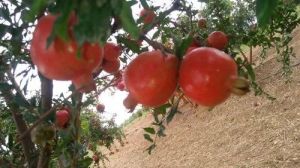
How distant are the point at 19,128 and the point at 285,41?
2352mm

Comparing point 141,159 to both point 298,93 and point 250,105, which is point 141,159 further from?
point 298,93

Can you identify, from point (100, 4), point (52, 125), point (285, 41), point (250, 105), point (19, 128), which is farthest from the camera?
point (250, 105)

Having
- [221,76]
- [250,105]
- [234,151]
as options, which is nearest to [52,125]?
[221,76]

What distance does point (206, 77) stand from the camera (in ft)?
2.41

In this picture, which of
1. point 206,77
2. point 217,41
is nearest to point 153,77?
point 206,77

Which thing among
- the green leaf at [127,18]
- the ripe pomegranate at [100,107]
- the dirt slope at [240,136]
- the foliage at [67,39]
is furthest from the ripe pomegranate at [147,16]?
the dirt slope at [240,136]

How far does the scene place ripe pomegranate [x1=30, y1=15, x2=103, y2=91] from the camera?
620 mm

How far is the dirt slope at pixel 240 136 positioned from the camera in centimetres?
508

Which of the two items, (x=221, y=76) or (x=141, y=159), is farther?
(x=141, y=159)

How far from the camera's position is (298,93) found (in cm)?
621

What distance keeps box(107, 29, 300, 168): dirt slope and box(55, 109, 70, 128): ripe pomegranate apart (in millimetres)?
3580

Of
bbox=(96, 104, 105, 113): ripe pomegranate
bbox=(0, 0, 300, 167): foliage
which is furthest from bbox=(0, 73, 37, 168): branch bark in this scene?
bbox=(96, 104, 105, 113): ripe pomegranate

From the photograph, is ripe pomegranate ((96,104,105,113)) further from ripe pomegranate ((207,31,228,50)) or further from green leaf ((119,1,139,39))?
green leaf ((119,1,139,39))

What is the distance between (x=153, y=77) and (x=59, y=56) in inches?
7.3
